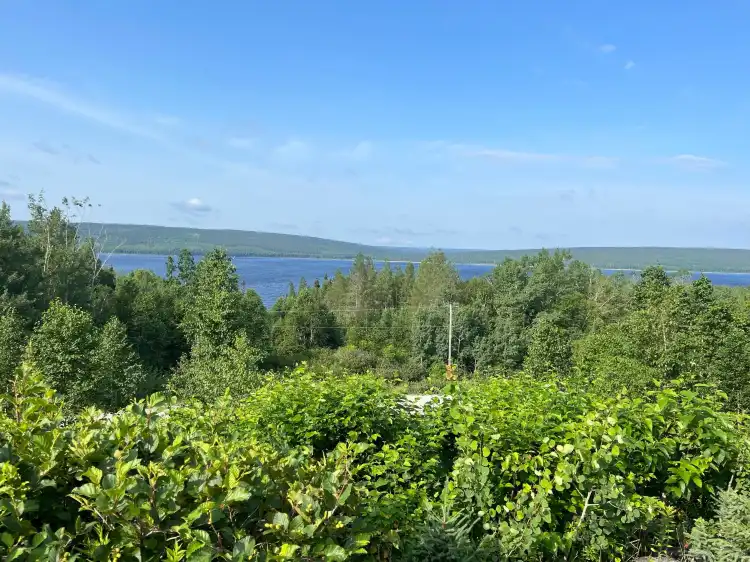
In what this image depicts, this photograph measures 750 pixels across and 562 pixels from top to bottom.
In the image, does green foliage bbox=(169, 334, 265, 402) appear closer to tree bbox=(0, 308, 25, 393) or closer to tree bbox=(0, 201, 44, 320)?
tree bbox=(0, 308, 25, 393)

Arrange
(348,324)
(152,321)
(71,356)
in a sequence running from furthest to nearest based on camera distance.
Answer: (348,324), (152,321), (71,356)

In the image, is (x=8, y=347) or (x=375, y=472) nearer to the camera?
(x=375, y=472)

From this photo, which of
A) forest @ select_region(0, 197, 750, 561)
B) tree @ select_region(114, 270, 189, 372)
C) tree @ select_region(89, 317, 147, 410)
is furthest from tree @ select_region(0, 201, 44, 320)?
forest @ select_region(0, 197, 750, 561)

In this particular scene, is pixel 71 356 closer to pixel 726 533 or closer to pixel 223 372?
pixel 223 372

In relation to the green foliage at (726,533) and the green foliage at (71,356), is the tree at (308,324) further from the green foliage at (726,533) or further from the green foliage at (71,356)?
the green foliage at (726,533)

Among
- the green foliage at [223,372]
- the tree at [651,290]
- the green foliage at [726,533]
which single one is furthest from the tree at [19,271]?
the green foliage at [726,533]

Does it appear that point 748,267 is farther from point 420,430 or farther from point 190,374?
point 420,430

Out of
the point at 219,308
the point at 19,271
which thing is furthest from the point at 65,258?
the point at 219,308

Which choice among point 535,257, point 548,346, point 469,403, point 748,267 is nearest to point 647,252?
point 748,267

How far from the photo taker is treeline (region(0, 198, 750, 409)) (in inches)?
684

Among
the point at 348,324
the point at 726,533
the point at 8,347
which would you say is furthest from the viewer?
the point at 348,324

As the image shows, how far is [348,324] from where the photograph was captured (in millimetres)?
53438

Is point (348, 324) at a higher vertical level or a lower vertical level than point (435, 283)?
lower

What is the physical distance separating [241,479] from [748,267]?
630ft
